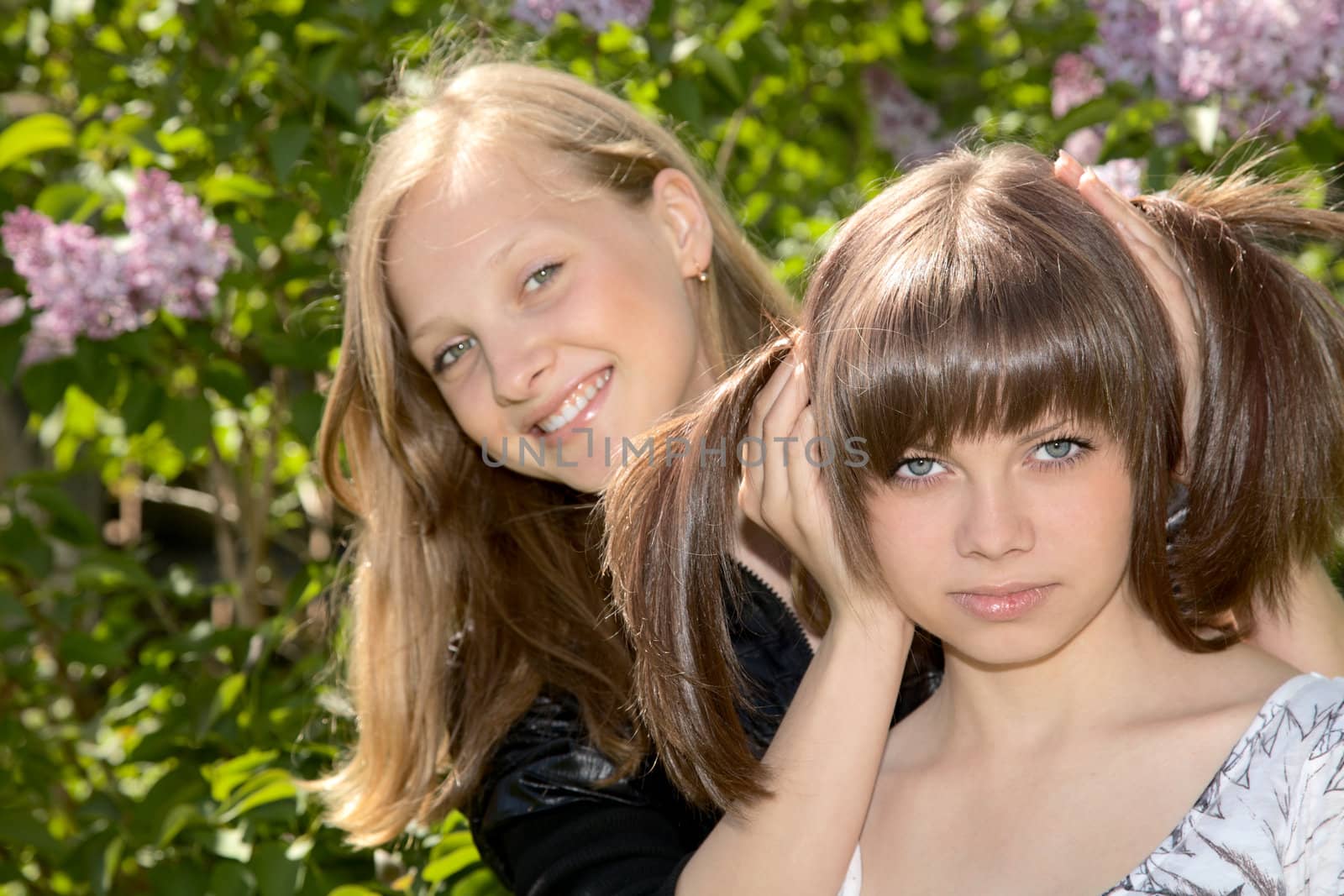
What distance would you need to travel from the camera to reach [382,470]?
2.20 meters

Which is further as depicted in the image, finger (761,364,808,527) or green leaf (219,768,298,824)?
green leaf (219,768,298,824)

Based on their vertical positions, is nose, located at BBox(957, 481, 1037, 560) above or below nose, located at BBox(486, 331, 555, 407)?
above

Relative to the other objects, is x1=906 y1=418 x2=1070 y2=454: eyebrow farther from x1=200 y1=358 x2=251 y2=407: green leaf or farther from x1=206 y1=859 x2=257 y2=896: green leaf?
x1=200 y1=358 x2=251 y2=407: green leaf

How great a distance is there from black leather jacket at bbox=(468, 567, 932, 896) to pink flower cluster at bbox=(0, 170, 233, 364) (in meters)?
0.88

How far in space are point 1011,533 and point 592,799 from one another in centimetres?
82

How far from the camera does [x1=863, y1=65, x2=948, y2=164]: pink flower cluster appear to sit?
9.73 ft

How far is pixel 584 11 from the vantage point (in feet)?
7.30

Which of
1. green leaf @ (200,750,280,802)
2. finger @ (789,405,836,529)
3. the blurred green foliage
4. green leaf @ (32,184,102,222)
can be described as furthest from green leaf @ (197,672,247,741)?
finger @ (789,405,836,529)

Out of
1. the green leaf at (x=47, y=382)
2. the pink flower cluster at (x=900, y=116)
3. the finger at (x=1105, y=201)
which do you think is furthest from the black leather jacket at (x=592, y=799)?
the pink flower cluster at (x=900, y=116)

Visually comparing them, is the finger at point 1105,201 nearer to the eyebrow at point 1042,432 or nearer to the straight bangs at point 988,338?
the straight bangs at point 988,338

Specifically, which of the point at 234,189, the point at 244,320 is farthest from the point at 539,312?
the point at 244,320

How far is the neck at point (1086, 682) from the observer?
4.67 ft

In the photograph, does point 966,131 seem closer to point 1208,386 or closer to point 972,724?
point 1208,386

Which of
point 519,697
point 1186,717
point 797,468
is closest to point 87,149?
point 519,697
